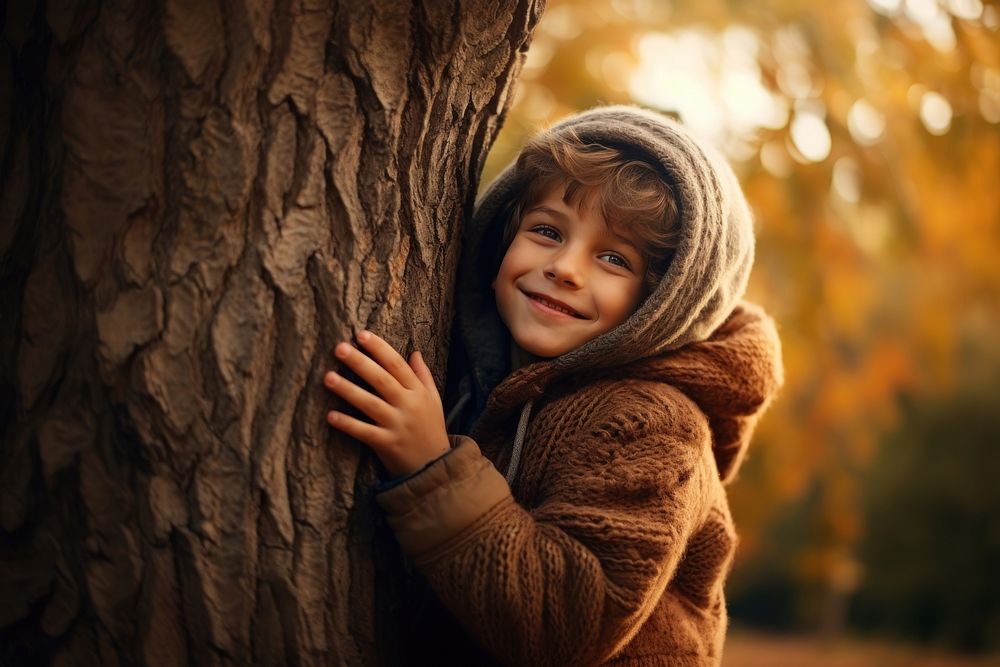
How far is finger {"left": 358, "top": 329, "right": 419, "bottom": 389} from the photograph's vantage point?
168cm

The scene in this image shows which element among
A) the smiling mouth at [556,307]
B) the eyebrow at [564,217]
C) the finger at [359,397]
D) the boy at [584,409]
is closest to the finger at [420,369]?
the boy at [584,409]

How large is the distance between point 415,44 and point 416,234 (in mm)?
340

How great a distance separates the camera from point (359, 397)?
167cm

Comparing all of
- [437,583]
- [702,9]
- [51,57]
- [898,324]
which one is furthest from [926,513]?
[51,57]

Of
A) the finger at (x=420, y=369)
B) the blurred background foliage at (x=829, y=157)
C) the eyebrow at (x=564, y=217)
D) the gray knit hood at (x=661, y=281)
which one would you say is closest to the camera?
the finger at (x=420, y=369)

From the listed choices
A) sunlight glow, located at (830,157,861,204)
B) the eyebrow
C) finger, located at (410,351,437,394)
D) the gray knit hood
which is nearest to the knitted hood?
the gray knit hood

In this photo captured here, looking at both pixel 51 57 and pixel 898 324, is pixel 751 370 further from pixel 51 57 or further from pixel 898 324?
pixel 898 324

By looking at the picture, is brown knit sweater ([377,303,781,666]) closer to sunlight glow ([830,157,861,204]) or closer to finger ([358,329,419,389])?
finger ([358,329,419,389])

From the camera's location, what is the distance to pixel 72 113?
1528 mm

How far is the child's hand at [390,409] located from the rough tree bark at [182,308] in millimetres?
43

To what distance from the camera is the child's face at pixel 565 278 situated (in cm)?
196

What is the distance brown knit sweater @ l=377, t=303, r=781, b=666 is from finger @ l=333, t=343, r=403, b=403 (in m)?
0.16

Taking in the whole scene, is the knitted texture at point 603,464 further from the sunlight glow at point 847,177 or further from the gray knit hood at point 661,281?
the sunlight glow at point 847,177

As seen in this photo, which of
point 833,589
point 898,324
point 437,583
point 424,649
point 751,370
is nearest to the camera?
point 437,583
